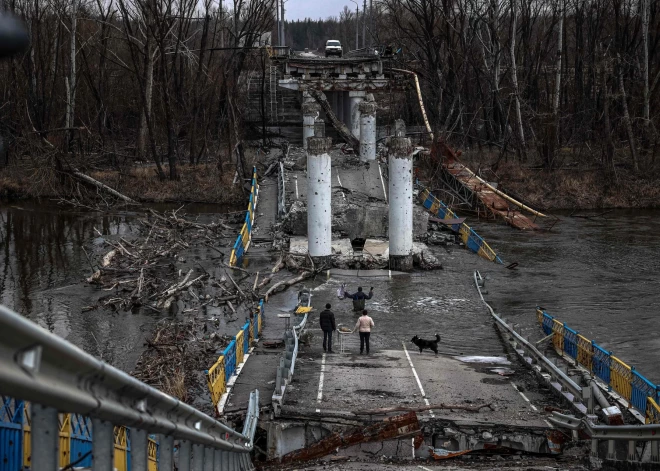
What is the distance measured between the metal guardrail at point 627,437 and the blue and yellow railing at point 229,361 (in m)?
6.30

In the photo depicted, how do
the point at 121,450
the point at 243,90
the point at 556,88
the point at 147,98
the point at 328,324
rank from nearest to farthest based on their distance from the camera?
the point at 121,450 → the point at 328,324 → the point at 147,98 → the point at 556,88 → the point at 243,90

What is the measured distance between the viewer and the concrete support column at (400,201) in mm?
31047

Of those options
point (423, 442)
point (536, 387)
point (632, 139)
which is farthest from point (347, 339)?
point (632, 139)

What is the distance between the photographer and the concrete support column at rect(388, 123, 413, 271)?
31.0m

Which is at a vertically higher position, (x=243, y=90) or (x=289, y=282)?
(x=243, y=90)

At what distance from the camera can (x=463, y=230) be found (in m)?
38.8

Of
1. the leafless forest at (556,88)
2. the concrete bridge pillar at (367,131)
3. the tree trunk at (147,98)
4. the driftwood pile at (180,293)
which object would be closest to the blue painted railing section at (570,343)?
the driftwood pile at (180,293)

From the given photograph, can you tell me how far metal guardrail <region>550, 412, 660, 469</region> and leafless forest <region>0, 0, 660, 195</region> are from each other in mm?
41290

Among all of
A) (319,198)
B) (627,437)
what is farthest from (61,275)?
(627,437)


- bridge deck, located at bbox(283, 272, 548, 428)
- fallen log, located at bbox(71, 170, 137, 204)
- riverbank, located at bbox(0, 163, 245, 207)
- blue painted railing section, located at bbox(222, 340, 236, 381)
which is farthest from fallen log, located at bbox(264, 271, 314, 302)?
riverbank, located at bbox(0, 163, 245, 207)

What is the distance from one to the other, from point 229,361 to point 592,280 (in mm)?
18599

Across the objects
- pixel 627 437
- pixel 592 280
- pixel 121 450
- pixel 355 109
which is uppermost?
pixel 355 109

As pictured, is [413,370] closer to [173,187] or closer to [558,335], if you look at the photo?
[558,335]

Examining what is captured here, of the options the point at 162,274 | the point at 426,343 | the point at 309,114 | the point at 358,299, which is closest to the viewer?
the point at 426,343
